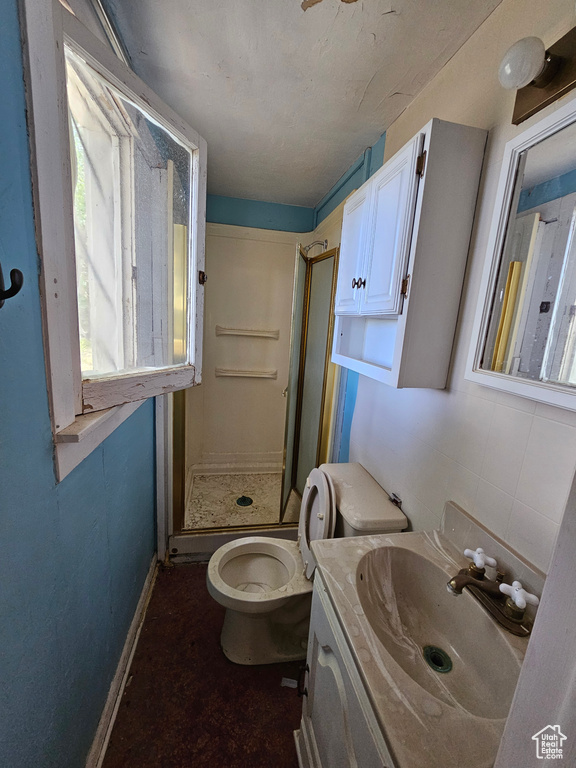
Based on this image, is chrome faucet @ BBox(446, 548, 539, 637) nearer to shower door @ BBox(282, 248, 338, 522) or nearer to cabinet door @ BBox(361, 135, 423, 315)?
cabinet door @ BBox(361, 135, 423, 315)

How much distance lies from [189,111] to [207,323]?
4.69ft

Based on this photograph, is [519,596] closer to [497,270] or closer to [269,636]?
[497,270]

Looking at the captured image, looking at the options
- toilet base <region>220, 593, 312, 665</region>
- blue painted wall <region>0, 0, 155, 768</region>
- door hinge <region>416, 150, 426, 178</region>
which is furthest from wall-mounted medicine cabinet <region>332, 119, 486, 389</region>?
toilet base <region>220, 593, 312, 665</region>

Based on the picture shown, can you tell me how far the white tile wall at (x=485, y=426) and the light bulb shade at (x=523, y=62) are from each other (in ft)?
0.40

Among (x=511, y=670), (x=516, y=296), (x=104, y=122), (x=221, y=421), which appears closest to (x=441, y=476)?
(x=511, y=670)

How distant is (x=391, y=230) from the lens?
105 cm

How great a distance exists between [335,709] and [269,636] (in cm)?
76

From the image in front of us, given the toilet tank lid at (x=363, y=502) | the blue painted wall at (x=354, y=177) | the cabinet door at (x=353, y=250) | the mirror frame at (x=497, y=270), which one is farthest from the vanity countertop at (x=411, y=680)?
the blue painted wall at (x=354, y=177)

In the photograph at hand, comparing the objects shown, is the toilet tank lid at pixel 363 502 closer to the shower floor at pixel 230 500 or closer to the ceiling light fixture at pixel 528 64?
the shower floor at pixel 230 500

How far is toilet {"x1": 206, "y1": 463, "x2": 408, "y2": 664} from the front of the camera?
123 centimetres

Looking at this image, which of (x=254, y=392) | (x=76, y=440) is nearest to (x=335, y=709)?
(x=76, y=440)

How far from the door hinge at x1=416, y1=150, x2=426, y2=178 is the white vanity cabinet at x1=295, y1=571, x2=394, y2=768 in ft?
4.07

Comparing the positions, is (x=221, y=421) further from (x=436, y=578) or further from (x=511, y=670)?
(x=511, y=670)

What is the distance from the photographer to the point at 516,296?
31.8 inches
